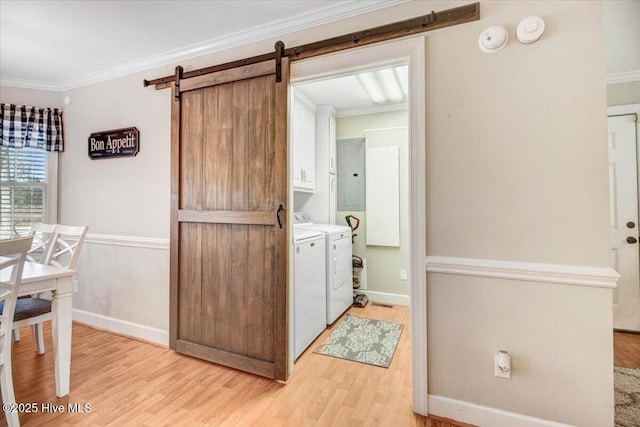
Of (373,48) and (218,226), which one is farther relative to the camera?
(218,226)

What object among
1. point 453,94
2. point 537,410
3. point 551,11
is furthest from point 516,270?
point 551,11

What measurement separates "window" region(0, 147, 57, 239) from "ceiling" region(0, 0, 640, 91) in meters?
0.83

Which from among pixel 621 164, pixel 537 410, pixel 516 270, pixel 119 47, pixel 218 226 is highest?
pixel 119 47

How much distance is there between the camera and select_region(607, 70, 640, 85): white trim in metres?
2.63

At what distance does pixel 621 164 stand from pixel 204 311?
3.98m

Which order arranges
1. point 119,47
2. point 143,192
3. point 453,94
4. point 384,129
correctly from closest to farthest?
point 453,94 < point 119,47 < point 143,192 < point 384,129

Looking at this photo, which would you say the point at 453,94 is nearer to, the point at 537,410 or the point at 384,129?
the point at 537,410

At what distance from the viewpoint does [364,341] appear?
98.7 inches

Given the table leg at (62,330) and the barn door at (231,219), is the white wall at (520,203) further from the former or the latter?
the table leg at (62,330)

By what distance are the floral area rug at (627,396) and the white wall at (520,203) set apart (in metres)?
0.44

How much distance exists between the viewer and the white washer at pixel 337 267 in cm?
→ 274

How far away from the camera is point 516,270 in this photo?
Answer: 1.46 m

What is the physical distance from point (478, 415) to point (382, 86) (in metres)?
2.73

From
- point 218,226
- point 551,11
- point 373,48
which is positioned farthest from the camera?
point 218,226
